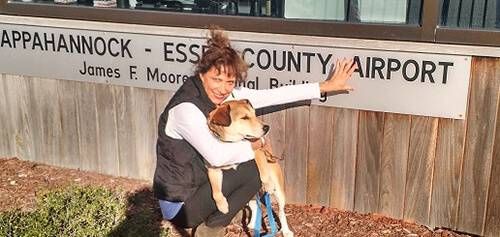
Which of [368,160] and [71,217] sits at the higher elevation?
[368,160]

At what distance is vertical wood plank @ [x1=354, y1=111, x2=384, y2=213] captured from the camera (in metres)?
4.16

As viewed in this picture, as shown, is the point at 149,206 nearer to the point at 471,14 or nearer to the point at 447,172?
the point at 447,172

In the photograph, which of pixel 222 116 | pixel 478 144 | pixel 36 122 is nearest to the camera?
pixel 222 116

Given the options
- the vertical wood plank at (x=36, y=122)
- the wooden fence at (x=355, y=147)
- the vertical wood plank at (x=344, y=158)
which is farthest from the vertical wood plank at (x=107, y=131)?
the vertical wood plank at (x=344, y=158)

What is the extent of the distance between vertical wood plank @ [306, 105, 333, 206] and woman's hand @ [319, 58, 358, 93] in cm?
30

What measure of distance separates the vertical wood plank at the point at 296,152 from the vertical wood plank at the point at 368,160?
0.40m

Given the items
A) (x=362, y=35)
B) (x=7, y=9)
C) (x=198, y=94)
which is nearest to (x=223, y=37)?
(x=198, y=94)

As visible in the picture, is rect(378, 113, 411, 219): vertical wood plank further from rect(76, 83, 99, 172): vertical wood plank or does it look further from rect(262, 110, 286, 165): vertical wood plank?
rect(76, 83, 99, 172): vertical wood plank

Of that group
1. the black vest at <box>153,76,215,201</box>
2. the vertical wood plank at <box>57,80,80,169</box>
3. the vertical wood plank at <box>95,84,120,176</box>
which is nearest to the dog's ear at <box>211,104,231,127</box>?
the black vest at <box>153,76,215,201</box>

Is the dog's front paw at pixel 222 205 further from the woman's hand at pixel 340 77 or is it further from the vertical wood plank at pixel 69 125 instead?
the vertical wood plank at pixel 69 125

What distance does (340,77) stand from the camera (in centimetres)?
399

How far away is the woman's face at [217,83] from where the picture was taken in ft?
11.0

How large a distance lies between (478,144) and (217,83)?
178cm

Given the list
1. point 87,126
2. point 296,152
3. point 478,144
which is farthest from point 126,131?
point 478,144
